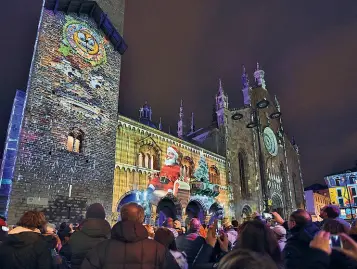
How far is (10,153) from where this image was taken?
12031mm

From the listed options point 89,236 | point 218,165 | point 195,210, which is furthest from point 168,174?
point 89,236

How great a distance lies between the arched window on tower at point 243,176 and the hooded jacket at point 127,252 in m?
26.1

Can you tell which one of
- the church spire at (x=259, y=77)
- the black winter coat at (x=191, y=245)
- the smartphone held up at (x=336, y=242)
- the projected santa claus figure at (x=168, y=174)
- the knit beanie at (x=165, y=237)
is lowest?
the black winter coat at (x=191, y=245)

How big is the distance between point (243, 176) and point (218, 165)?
4975 mm

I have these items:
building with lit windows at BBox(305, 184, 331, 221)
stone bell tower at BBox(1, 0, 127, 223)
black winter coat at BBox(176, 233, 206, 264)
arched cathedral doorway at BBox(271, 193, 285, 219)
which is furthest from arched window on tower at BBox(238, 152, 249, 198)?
building with lit windows at BBox(305, 184, 331, 221)

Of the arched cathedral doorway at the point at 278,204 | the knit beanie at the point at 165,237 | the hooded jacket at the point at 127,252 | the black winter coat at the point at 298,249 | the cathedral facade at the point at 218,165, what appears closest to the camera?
the hooded jacket at the point at 127,252

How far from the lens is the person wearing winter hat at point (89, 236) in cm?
369

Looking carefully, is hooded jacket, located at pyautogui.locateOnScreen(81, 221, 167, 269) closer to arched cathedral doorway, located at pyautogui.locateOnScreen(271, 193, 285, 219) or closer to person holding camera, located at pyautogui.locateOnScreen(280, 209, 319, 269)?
person holding camera, located at pyautogui.locateOnScreen(280, 209, 319, 269)

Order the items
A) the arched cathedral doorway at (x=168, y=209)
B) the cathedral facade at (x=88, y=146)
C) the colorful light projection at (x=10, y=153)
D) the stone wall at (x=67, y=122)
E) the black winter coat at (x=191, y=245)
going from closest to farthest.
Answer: the black winter coat at (x=191, y=245) < the colorful light projection at (x=10, y=153) < the stone wall at (x=67, y=122) < the cathedral facade at (x=88, y=146) < the arched cathedral doorway at (x=168, y=209)

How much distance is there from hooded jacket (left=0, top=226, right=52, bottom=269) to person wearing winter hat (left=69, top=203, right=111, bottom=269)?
1.28 feet

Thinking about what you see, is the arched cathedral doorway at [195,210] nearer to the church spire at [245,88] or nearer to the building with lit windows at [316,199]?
the church spire at [245,88]

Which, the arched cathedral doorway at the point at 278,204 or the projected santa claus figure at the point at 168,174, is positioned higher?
the projected santa claus figure at the point at 168,174

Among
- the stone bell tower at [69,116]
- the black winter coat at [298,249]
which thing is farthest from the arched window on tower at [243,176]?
the black winter coat at [298,249]

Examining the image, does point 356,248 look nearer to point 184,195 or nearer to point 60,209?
point 60,209
